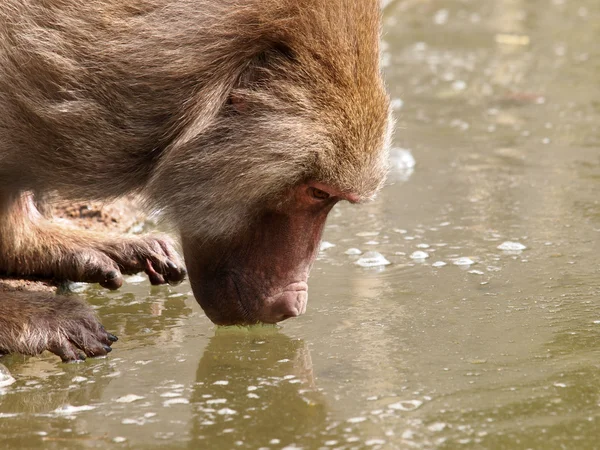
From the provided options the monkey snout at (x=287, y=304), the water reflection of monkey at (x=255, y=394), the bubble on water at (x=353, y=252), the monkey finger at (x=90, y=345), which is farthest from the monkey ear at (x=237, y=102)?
the bubble on water at (x=353, y=252)

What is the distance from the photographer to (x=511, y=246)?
4.92m

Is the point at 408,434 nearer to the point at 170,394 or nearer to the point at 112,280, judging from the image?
the point at 170,394

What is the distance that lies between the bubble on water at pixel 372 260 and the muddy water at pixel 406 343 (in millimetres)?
20

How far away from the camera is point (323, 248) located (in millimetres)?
5055

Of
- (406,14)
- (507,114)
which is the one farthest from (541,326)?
(406,14)

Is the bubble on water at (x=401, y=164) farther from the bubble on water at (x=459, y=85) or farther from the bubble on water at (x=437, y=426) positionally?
the bubble on water at (x=437, y=426)

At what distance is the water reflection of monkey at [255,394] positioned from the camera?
298 cm

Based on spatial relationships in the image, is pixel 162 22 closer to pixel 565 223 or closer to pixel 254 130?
pixel 254 130

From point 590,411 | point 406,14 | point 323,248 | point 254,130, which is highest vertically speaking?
point 406,14

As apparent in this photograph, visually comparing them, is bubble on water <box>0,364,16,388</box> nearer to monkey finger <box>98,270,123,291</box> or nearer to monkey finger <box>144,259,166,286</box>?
monkey finger <box>98,270,123,291</box>

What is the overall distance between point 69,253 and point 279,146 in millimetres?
1451

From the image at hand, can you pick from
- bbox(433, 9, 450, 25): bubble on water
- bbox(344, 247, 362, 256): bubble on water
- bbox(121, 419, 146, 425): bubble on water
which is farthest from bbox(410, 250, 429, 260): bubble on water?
bbox(433, 9, 450, 25): bubble on water

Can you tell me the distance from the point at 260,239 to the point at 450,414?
108 cm

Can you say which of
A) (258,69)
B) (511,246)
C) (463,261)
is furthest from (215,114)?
(511,246)
